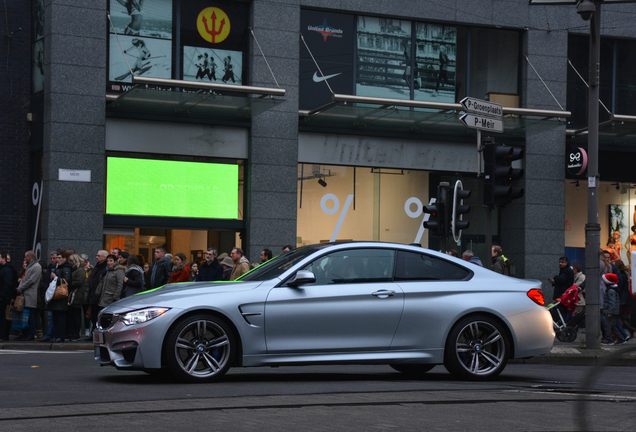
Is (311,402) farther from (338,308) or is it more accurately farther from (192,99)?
(192,99)

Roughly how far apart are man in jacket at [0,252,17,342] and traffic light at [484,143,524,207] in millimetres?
9203

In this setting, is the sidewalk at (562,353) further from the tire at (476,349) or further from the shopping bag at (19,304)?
the tire at (476,349)

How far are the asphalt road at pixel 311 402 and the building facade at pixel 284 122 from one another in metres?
9.29

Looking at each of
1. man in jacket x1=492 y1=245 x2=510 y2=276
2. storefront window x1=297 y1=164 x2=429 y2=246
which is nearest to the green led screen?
storefront window x1=297 y1=164 x2=429 y2=246

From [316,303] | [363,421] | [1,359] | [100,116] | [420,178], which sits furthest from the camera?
[420,178]

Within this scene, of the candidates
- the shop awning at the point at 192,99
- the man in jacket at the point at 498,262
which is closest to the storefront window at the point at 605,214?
the man in jacket at the point at 498,262

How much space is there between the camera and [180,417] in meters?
6.50

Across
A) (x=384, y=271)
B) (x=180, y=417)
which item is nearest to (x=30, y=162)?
(x=384, y=271)

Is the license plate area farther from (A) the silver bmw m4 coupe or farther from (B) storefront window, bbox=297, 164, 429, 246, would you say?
(B) storefront window, bbox=297, 164, 429, 246

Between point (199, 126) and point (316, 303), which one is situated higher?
point (199, 126)

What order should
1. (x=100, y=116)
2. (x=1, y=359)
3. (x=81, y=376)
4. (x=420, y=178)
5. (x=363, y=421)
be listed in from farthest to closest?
(x=420, y=178), (x=100, y=116), (x=1, y=359), (x=81, y=376), (x=363, y=421)

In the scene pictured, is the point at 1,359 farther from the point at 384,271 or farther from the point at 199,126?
the point at 199,126

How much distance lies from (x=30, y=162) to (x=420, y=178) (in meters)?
9.09

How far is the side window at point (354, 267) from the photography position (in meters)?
9.28
